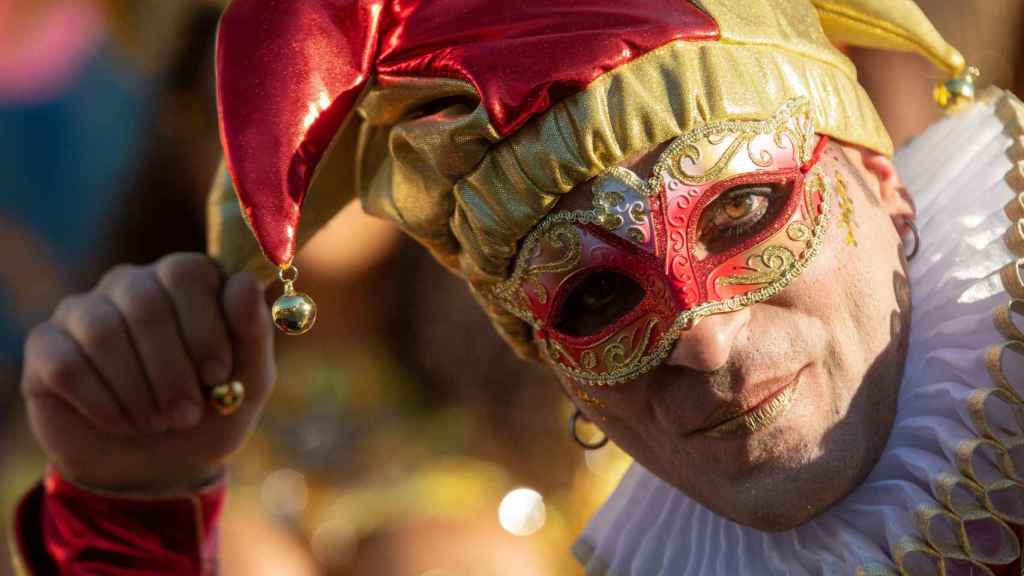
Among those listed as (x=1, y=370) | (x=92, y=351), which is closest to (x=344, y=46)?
(x=92, y=351)

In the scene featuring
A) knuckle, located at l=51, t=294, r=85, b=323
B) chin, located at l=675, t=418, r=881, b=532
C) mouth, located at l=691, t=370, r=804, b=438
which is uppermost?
mouth, located at l=691, t=370, r=804, b=438

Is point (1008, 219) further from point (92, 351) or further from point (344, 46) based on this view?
point (92, 351)

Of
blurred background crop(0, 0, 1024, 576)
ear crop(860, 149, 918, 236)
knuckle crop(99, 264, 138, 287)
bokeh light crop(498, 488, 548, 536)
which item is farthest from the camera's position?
blurred background crop(0, 0, 1024, 576)

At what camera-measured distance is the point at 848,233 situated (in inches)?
56.3

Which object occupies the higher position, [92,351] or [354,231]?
[92,351]

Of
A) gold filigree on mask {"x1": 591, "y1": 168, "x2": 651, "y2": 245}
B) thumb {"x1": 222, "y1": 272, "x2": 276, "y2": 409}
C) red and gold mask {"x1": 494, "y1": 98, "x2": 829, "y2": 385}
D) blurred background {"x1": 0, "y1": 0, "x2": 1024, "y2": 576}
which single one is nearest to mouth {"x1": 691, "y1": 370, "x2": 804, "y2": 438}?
red and gold mask {"x1": 494, "y1": 98, "x2": 829, "y2": 385}

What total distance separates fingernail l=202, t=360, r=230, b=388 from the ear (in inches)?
36.3

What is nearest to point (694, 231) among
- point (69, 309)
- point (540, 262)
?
point (540, 262)

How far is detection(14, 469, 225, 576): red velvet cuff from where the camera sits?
1.92 metres

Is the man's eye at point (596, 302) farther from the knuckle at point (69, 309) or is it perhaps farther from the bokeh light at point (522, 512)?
the bokeh light at point (522, 512)

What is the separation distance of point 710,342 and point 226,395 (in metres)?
0.78

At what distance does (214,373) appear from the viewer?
5.96 ft

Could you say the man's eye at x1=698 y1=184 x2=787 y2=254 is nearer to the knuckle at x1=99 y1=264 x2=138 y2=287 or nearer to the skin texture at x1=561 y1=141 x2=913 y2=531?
the skin texture at x1=561 y1=141 x2=913 y2=531

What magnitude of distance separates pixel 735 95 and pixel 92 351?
97 cm
